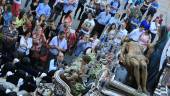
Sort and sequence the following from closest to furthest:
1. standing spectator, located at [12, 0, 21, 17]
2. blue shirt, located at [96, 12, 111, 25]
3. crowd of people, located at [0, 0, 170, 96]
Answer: crowd of people, located at [0, 0, 170, 96]
standing spectator, located at [12, 0, 21, 17]
blue shirt, located at [96, 12, 111, 25]

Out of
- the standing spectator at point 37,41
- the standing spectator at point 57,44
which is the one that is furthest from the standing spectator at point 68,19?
the standing spectator at point 37,41

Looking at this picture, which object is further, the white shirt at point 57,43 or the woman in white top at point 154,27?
the woman in white top at point 154,27

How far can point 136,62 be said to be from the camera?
41.6 ft

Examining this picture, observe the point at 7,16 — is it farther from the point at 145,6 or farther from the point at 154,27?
the point at 145,6

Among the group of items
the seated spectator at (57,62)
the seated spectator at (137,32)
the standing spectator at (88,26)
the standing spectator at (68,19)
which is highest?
the standing spectator at (68,19)

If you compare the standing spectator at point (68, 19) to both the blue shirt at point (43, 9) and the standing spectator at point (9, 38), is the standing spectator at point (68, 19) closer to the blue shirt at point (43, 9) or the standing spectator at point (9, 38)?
the blue shirt at point (43, 9)

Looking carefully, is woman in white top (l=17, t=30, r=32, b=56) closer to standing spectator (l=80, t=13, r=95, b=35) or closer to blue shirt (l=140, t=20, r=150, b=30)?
standing spectator (l=80, t=13, r=95, b=35)

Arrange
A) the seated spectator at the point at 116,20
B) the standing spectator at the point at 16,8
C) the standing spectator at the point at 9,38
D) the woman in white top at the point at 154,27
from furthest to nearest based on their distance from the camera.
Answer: the woman in white top at the point at 154,27 → the seated spectator at the point at 116,20 → the standing spectator at the point at 16,8 → the standing spectator at the point at 9,38

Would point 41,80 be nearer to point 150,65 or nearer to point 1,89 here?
point 1,89

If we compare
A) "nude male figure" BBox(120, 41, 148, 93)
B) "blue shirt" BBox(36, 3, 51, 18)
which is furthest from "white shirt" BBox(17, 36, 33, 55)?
"nude male figure" BBox(120, 41, 148, 93)

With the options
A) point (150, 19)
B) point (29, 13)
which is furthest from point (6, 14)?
point (150, 19)

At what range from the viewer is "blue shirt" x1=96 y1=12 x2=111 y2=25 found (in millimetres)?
18047

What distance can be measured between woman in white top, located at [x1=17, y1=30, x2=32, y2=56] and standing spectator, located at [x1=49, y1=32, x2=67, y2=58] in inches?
25.9

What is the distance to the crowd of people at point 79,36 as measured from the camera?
42.6 feet
